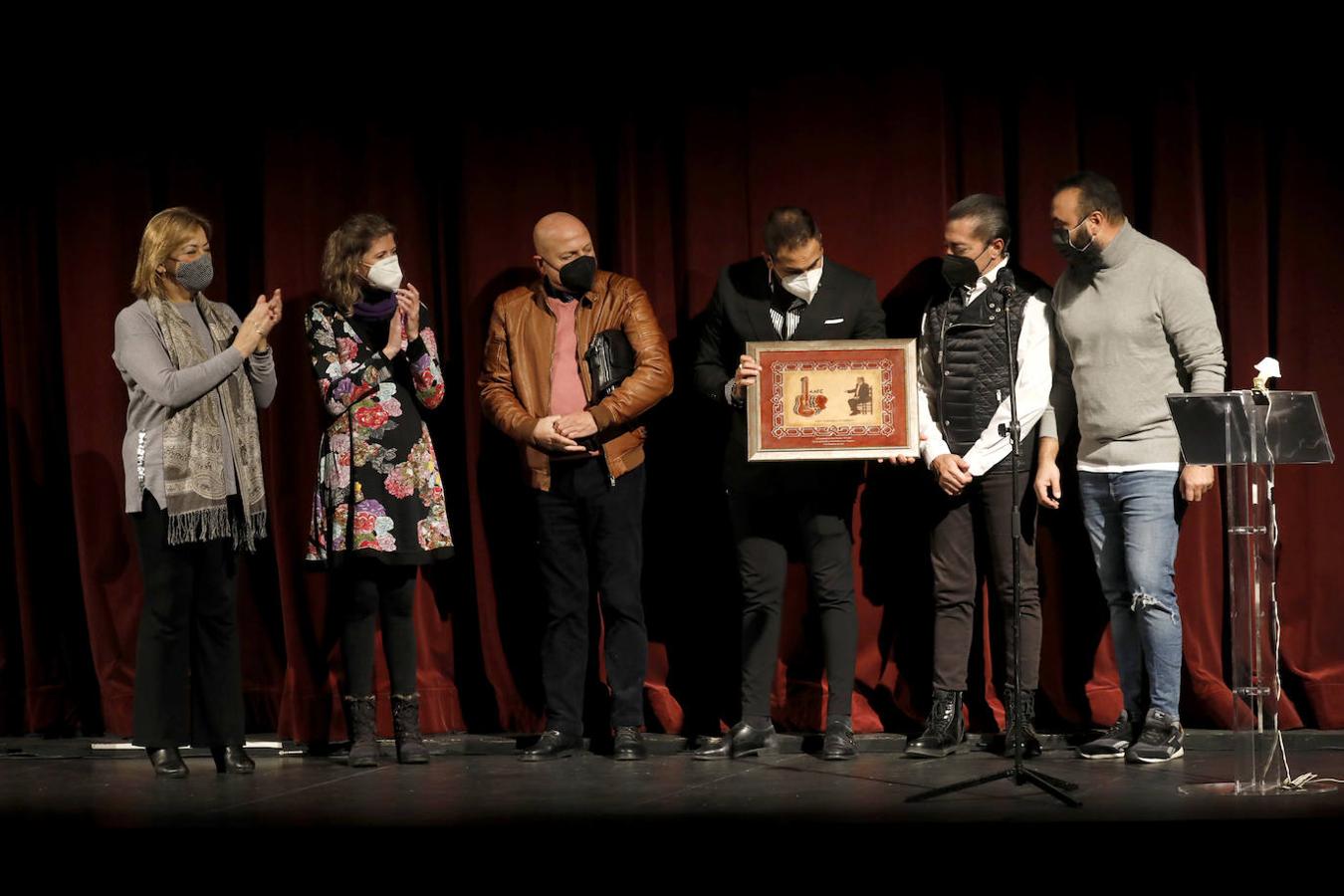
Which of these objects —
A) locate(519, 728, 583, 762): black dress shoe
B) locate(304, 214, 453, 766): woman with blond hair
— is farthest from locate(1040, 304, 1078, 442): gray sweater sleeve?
locate(304, 214, 453, 766): woman with blond hair

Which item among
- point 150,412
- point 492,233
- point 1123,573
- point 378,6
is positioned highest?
point 378,6

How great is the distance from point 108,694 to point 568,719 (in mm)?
1699

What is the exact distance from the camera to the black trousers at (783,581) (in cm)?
478

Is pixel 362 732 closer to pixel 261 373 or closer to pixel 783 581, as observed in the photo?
pixel 261 373

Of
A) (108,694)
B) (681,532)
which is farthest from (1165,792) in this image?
(108,694)

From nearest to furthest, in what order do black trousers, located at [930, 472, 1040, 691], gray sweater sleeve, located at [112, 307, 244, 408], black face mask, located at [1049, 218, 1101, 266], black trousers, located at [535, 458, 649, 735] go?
gray sweater sleeve, located at [112, 307, 244, 408] → black face mask, located at [1049, 218, 1101, 266] → black trousers, located at [930, 472, 1040, 691] → black trousers, located at [535, 458, 649, 735]

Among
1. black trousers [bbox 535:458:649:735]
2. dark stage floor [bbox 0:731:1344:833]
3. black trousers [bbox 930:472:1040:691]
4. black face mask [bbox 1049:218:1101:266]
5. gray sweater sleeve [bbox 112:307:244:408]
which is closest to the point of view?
dark stage floor [bbox 0:731:1344:833]

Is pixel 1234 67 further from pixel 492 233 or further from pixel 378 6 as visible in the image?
pixel 378 6

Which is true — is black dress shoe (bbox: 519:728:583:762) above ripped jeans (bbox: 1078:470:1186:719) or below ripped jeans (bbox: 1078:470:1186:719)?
below

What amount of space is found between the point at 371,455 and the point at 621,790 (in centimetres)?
129

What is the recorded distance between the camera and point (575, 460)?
4844 mm

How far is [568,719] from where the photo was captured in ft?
16.1

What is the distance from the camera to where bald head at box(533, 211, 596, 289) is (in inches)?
190

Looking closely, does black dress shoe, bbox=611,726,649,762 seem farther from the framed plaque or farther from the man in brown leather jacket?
the framed plaque
